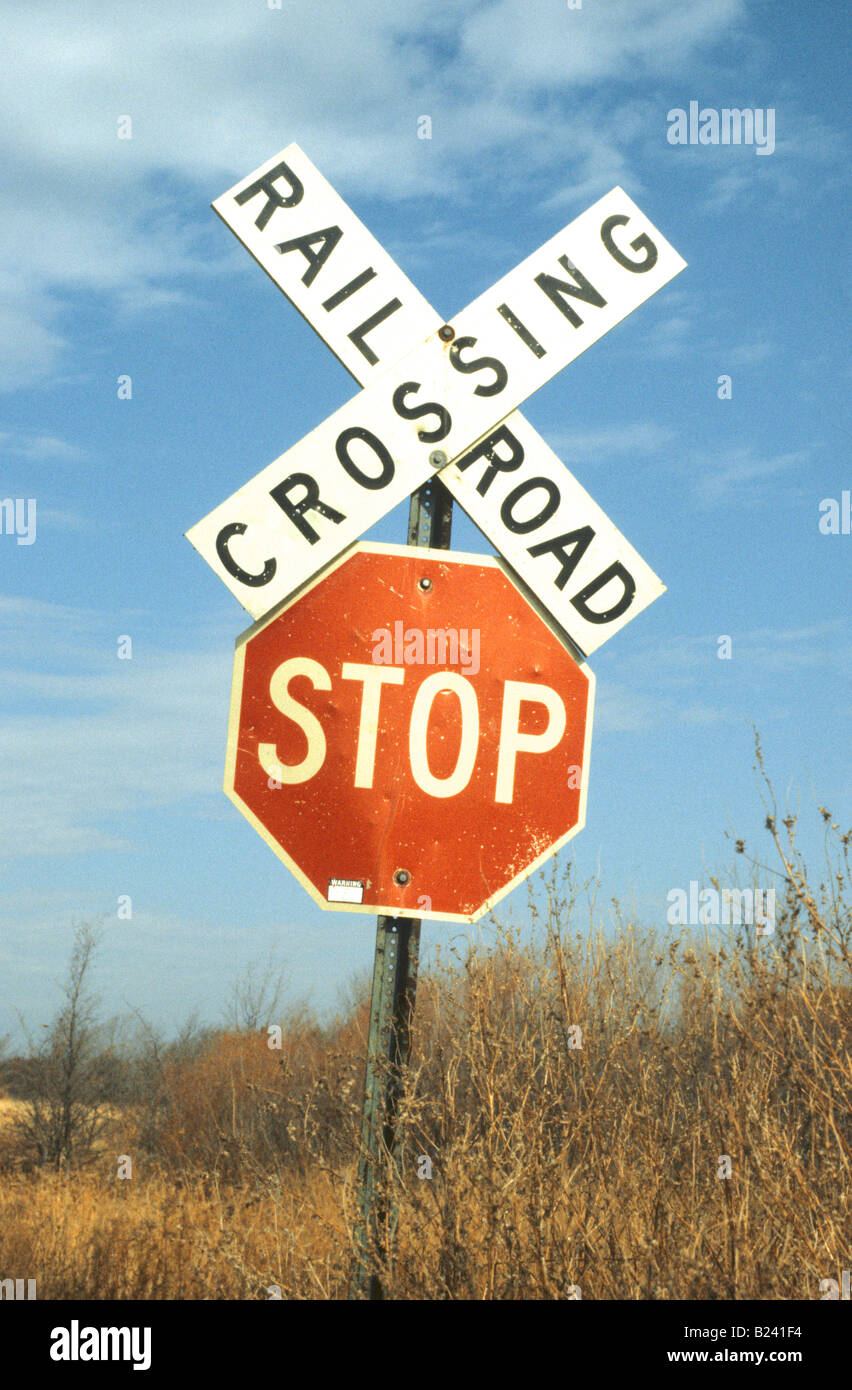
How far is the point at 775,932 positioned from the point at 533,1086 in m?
1.20

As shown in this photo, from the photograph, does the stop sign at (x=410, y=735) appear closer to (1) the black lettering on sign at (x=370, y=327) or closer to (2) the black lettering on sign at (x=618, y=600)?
(2) the black lettering on sign at (x=618, y=600)

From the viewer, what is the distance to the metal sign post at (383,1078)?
3.10 metres

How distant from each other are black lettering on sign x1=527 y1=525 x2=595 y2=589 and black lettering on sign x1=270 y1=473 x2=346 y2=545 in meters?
0.64

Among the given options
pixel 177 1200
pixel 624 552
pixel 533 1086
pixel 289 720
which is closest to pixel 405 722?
pixel 289 720

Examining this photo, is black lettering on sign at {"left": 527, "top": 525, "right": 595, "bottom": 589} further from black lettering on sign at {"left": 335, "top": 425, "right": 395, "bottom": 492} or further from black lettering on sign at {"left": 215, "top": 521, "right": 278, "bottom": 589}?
black lettering on sign at {"left": 215, "top": 521, "right": 278, "bottom": 589}

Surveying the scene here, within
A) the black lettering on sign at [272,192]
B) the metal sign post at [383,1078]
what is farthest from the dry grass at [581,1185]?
the black lettering on sign at [272,192]

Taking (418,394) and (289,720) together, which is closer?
(289,720)

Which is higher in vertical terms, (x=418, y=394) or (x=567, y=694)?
(x=418, y=394)

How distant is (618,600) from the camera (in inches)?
136

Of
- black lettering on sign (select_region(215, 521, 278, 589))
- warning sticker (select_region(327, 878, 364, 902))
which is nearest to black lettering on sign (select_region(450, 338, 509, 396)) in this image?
black lettering on sign (select_region(215, 521, 278, 589))

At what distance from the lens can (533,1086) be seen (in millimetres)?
4020

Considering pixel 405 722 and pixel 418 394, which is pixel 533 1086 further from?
pixel 418 394

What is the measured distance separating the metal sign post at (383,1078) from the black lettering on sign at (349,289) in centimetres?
192

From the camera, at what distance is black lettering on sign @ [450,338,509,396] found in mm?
3465
